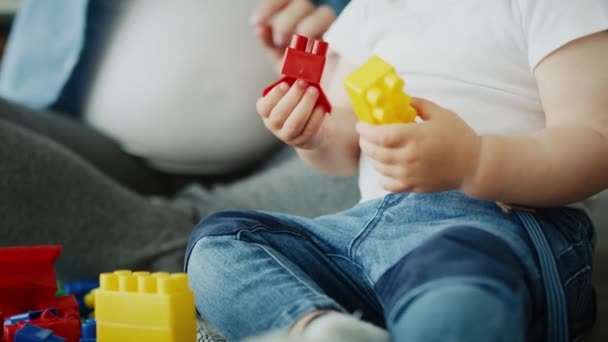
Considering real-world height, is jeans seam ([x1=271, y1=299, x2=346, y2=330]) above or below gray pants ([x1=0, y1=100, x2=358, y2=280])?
above

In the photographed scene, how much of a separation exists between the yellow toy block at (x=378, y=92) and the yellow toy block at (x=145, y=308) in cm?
19

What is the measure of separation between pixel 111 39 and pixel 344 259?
75 centimetres

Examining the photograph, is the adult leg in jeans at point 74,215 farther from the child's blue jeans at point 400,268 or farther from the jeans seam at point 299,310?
the jeans seam at point 299,310

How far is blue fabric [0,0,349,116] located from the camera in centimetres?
126

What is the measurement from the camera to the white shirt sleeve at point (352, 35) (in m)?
0.81

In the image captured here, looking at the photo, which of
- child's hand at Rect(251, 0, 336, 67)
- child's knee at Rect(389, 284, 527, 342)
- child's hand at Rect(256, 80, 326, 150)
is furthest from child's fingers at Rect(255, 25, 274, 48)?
child's knee at Rect(389, 284, 527, 342)

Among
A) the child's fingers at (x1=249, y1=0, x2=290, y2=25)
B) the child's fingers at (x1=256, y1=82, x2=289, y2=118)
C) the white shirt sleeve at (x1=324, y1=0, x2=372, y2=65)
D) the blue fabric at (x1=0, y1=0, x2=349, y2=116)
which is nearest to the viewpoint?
the child's fingers at (x1=256, y1=82, x2=289, y2=118)

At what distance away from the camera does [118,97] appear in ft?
3.97

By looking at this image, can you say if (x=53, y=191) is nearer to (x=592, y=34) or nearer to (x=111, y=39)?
(x=111, y=39)

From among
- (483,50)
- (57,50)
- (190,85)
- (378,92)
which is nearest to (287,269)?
(378,92)

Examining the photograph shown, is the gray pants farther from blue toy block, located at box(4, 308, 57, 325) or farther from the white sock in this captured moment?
the white sock

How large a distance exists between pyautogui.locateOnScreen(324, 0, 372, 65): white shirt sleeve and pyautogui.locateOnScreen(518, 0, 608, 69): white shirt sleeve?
192 mm

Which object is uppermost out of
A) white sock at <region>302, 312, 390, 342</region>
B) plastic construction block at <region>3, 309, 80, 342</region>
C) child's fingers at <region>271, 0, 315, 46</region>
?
child's fingers at <region>271, 0, 315, 46</region>

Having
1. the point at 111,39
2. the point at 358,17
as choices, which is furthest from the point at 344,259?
the point at 111,39
